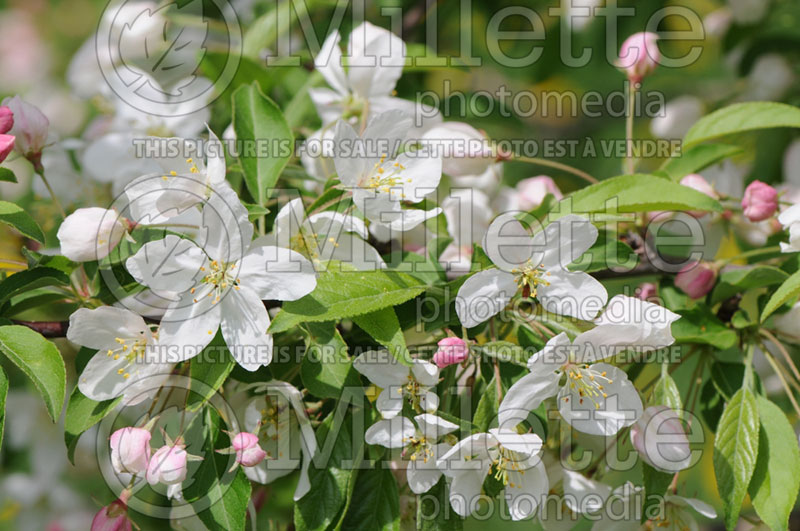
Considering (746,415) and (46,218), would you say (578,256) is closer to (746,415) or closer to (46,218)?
(746,415)

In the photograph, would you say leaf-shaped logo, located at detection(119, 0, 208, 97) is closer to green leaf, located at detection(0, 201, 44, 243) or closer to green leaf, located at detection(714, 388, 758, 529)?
green leaf, located at detection(0, 201, 44, 243)

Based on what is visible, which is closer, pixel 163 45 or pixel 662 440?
pixel 662 440

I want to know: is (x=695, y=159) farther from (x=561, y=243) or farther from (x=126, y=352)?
(x=126, y=352)

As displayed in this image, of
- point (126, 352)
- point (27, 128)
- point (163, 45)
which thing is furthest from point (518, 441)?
point (163, 45)

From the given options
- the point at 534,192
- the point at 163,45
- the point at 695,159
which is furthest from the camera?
the point at 163,45

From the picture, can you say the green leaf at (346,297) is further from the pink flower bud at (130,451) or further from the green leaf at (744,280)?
the green leaf at (744,280)

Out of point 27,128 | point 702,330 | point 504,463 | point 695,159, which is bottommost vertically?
point 504,463

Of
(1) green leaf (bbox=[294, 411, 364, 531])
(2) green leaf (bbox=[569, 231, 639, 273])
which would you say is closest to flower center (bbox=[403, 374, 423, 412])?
(1) green leaf (bbox=[294, 411, 364, 531])
